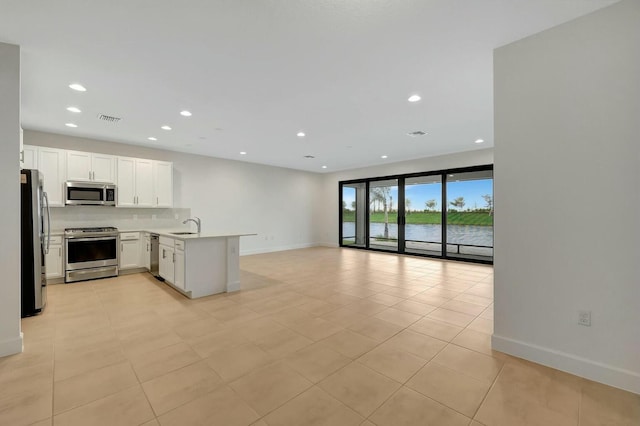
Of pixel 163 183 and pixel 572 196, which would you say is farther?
pixel 163 183

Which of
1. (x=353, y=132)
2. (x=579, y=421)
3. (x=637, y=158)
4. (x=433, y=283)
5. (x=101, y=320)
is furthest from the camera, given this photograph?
(x=353, y=132)

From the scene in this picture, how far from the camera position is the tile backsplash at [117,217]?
525cm

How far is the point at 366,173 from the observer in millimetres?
9094

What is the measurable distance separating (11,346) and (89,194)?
361cm

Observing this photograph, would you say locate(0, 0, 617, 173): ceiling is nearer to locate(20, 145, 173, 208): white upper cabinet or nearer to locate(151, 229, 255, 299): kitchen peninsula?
locate(20, 145, 173, 208): white upper cabinet

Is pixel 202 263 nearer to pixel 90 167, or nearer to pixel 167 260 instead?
pixel 167 260

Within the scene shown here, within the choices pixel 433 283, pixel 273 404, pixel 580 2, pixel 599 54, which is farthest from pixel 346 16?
pixel 433 283

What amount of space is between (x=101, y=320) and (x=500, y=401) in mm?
4103

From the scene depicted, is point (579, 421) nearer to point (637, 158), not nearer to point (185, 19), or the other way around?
point (637, 158)

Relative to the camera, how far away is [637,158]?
6.32ft

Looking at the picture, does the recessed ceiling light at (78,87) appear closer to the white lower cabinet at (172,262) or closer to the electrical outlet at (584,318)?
Answer: the white lower cabinet at (172,262)

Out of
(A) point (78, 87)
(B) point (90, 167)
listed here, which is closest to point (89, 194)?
(B) point (90, 167)

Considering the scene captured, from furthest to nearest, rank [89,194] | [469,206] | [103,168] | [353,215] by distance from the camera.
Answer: [353,215] < [469,206] < [103,168] < [89,194]

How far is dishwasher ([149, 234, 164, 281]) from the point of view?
5121 mm
